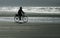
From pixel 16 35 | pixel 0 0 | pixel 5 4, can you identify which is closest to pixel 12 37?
pixel 16 35

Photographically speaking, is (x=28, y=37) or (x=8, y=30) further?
(x=8, y=30)

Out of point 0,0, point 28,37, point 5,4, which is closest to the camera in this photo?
point 28,37

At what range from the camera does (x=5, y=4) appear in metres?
35.7

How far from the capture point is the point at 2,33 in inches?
439

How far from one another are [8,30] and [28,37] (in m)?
2.06

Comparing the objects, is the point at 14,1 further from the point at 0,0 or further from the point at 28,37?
the point at 28,37

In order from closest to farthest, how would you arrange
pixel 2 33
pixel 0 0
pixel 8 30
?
1. pixel 2 33
2. pixel 8 30
3. pixel 0 0

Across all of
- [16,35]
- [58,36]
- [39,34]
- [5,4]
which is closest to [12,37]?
[16,35]

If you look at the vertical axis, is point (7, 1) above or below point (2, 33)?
above

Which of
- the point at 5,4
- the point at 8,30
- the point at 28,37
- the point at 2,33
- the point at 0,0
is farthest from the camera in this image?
the point at 0,0

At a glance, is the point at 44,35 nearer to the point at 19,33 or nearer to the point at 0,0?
the point at 19,33

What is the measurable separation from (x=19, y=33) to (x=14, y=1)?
1064 inches

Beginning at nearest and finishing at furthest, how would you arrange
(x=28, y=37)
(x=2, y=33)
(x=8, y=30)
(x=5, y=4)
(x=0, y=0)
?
(x=28, y=37), (x=2, y=33), (x=8, y=30), (x=5, y=4), (x=0, y=0)

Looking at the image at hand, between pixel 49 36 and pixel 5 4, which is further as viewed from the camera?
pixel 5 4
